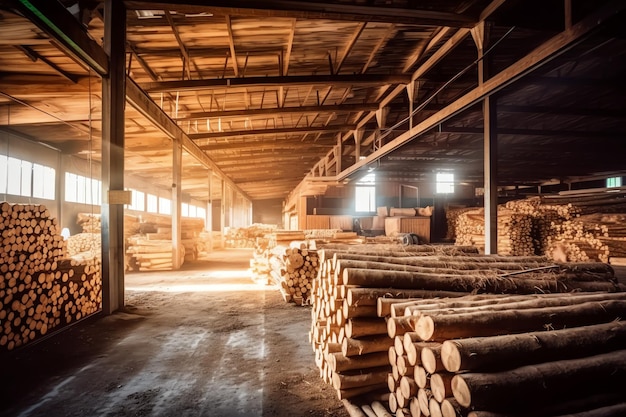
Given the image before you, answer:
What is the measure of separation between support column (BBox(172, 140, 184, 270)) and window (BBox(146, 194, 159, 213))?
1252 centimetres

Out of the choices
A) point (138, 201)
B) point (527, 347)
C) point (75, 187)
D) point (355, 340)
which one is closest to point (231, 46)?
point (355, 340)

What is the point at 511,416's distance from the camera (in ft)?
6.55

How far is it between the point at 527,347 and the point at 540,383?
23 cm

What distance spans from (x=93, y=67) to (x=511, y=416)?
7145 mm

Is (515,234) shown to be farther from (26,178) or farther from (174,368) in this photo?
(26,178)

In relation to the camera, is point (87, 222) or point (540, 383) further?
point (87, 222)

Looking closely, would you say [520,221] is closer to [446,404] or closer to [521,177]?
[521,177]

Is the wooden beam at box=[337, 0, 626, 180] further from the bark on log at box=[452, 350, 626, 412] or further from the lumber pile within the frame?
the lumber pile

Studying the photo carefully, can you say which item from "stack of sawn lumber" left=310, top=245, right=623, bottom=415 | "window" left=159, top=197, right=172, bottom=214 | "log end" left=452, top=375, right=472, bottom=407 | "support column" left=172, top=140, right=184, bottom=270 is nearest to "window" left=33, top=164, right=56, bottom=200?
"support column" left=172, top=140, right=184, bottom=270

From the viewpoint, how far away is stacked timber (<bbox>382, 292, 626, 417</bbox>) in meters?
2.05

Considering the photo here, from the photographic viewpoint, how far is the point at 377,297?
3309 mm

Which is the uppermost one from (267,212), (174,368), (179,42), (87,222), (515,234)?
(179,42)

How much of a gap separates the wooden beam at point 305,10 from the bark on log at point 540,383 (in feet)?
19.6

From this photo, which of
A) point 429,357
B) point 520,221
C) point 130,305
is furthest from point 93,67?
point 520,221
